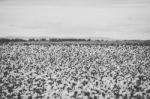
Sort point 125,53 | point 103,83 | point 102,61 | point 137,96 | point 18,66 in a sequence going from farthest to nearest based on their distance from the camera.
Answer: point 125,53
point 102,61
point 18,66
point 103,83
point 137,96

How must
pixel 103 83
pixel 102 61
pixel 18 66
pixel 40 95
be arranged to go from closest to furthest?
pixel 40 95 < pixel 103 83 < pixel 18 66 < pixel 102 61

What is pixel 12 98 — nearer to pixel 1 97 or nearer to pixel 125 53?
pixel 1 97

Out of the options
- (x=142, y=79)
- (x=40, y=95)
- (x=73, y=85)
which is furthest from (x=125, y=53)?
(x=40, y=95)

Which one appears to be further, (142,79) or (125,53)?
(125,53)

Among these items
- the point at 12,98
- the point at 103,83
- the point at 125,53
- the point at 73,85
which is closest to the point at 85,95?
the point at 73,85

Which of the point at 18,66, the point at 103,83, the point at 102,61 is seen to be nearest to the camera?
the point at 103,83

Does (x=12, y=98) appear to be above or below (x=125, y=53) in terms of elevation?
below

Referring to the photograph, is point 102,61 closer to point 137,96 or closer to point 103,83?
point 103,83

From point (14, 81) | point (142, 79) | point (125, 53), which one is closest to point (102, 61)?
point (125, 53)

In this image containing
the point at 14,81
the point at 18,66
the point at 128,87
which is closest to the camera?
the point at 128,87
